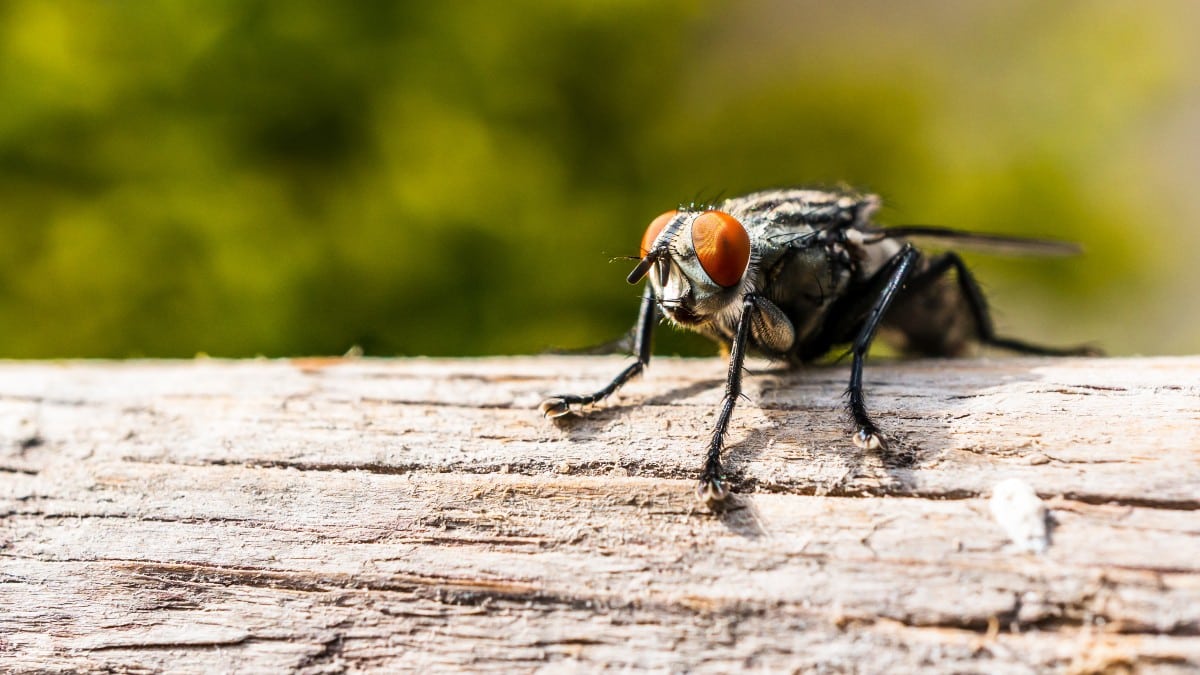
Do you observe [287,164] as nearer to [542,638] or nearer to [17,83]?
[17,83]

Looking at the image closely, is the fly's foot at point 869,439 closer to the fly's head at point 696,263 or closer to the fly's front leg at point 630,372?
the fly's head at point 696,263

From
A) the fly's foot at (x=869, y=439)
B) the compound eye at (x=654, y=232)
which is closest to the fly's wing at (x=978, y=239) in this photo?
the compound eye at (x=654, y=232)

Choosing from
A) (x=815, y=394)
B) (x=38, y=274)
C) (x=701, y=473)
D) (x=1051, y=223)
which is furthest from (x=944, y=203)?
(x=38, y=274)

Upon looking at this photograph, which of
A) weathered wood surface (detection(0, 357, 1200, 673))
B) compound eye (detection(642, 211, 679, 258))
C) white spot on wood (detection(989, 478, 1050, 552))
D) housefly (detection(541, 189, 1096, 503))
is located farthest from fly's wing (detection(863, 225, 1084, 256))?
white spot on wood (detection(989, 478, 1050, 552))

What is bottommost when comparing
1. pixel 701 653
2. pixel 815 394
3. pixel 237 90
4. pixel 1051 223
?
pixel 701 653

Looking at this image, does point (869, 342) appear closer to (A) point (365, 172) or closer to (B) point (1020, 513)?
(B) point (1020, 513)

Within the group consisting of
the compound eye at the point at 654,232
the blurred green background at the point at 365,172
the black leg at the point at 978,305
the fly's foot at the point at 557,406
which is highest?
the blurred green background at the point at 365,172
